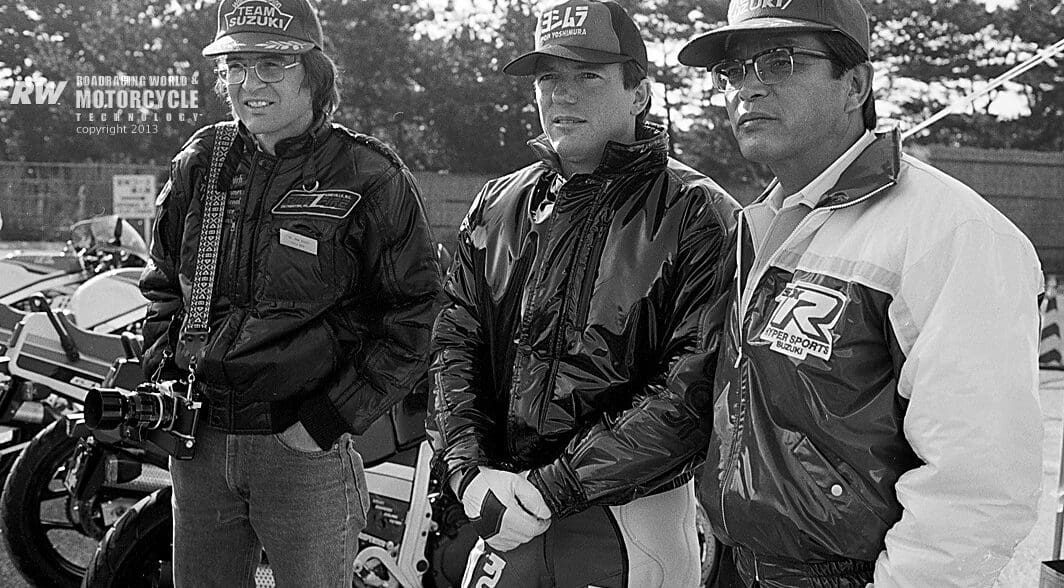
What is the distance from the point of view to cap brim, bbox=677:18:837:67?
1411mm

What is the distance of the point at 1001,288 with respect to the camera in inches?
47.3

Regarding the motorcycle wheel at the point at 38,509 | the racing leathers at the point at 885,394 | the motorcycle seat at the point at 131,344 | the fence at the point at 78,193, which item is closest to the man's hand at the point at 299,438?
the racing leathers at the point at 885,394

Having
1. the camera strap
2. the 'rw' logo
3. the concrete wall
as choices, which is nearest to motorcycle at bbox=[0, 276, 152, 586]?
the camera strap

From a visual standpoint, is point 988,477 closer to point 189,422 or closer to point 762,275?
point 762,275

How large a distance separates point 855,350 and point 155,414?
4.67 feet

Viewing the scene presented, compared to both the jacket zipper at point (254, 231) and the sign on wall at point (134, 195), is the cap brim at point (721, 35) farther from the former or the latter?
the sign on wall at point (134, 195)

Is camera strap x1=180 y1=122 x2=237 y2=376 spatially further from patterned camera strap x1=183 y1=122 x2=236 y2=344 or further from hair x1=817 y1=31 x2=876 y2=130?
hair x1=817 y1=31 x2=876 y2=130

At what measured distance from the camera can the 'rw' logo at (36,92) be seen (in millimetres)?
6074

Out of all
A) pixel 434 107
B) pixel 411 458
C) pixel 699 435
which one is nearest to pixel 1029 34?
pixel 434 107

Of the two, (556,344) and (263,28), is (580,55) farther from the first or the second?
(263,28)

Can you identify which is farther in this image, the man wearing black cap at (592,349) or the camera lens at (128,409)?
the camera lens at (128,409)

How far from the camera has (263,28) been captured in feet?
7.06

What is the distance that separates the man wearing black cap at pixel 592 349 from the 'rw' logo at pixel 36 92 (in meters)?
4.98

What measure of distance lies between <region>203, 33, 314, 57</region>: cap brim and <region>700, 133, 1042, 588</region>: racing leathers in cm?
114
